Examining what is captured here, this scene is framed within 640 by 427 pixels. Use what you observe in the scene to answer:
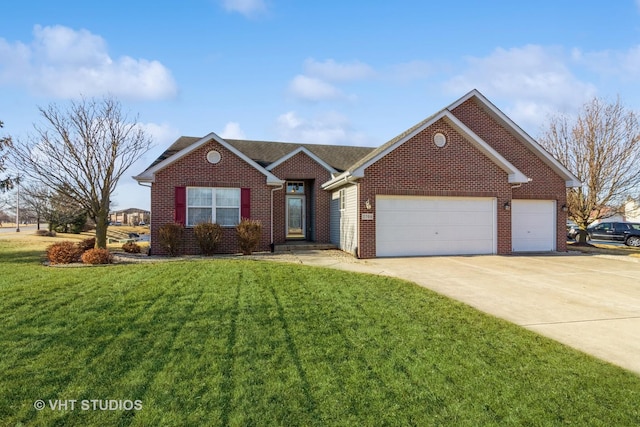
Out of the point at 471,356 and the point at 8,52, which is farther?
the point at 8,52

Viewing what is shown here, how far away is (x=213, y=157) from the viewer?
13594 millimetres

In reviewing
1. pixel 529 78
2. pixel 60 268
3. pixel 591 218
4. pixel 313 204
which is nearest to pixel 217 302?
pixel 60 268

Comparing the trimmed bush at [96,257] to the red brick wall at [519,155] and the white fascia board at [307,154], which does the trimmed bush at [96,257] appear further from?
the red brick wall at [519,155]

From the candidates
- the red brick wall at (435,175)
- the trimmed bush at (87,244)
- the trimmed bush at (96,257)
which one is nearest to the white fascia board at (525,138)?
the red brick wall at (435,175)

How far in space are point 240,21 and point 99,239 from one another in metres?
8.92

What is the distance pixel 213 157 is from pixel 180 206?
2210 mm

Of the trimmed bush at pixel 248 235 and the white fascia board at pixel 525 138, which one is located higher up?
the white fascia board at pixel 525 138

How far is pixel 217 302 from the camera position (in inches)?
234

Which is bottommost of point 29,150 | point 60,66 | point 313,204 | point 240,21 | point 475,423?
point 475,423

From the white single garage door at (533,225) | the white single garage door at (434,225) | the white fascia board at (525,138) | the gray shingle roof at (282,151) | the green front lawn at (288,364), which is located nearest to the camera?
the green front lawn at (288,364)

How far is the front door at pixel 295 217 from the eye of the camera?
16812mm

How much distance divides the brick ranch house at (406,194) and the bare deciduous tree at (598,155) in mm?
5850

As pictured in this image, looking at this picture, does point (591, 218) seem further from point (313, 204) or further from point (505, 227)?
point (313, 204)

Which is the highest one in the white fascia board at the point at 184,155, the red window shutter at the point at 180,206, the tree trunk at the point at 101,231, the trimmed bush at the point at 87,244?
the white fascia board at the point at 184,155
